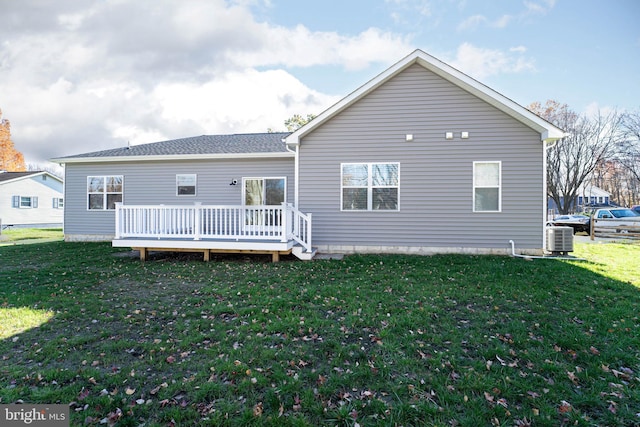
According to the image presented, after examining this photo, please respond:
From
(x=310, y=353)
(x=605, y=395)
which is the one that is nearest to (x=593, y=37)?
(x=605, y=395)

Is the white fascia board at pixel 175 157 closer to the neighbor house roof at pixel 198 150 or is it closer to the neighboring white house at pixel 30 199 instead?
the neighbor house roof at pixel 198 150

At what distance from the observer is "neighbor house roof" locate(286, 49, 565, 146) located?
8.15 metres

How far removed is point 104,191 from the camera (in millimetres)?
12469

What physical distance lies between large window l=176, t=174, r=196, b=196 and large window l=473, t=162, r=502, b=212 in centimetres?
986

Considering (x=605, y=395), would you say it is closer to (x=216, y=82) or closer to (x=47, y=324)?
(x=47, y=324)

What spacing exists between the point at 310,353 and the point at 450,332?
1835 millimetres

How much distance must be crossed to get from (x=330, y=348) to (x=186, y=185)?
10237 mm

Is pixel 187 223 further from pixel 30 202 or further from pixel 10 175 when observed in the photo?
pixel 10 175

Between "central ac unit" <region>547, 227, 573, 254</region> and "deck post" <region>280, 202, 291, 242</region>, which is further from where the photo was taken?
"central ac unit" <region>547, 227, 573, 254</region>

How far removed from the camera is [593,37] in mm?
13625

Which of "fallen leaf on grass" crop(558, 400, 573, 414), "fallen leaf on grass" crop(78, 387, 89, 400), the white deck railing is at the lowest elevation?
"fallen leaf on grass" crop(78, 387, 89, 400)

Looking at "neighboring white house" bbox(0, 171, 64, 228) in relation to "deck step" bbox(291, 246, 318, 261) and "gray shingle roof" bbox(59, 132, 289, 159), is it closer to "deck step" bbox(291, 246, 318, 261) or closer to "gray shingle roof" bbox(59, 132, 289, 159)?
"gray shingle roof" bbox(59, 132, 289, 159)

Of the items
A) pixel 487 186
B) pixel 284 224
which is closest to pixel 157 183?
pixel 284 224

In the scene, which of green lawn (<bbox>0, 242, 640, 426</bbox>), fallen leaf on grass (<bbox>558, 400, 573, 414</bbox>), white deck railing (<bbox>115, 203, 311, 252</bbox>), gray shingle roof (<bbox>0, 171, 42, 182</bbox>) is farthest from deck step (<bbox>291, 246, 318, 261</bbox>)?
gray shingle roof (<bbox>0, 171, 42, 182</bbox>)
